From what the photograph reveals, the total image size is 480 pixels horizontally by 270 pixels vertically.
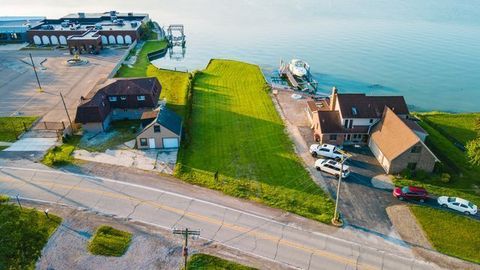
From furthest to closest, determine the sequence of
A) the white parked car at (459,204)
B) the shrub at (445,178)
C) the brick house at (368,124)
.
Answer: the brick house at (368,124), the shrub at (445,178), the white parked car at (459,204)

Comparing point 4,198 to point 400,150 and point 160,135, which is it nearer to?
point 160,135

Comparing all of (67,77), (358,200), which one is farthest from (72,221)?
(67,77)

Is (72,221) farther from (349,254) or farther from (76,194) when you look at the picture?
(349,254)

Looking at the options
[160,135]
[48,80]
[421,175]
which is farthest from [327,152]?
[48,80]

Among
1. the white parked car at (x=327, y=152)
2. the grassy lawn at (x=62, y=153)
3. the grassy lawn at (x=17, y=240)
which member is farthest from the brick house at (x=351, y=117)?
the grassy lawn at (x=17, y=240)

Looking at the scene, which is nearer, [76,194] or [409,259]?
[409,259]

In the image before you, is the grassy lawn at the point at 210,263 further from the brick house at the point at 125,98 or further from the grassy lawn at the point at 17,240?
the brick house at the point at 125,98

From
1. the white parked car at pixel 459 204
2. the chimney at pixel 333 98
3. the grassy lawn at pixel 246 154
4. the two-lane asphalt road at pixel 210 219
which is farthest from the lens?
the chimney at pixel 333 98
